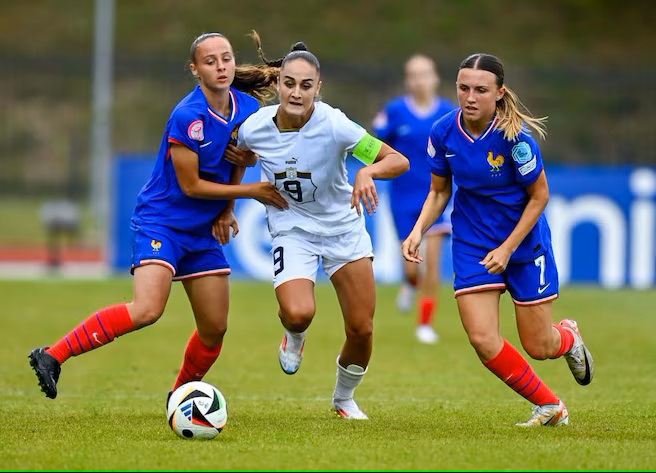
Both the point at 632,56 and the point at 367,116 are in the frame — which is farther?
the point at 632,56

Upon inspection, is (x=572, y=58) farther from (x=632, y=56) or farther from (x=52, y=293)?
(x=52, y=293)

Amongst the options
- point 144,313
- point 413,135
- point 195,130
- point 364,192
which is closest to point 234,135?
point 195,130

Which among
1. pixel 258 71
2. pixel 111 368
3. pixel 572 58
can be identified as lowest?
pixel 111 368

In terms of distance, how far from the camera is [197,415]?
20.7ft

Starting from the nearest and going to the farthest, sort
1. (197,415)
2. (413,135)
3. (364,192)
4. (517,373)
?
(197,415), (364,192), (517,373), (413,135)

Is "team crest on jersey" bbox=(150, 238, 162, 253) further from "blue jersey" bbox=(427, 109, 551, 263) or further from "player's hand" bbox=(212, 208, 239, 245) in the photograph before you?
"blue jersey" bbox=(427, 109, 551, 263)

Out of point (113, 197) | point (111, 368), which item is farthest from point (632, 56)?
point (111, 368)

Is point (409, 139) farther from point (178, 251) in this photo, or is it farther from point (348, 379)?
point (178, 251)

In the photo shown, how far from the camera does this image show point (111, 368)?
10.2 metres

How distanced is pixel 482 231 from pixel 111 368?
4.41 m

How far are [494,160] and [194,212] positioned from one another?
5.76ft

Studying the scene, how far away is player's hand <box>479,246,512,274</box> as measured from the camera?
6.61 meters

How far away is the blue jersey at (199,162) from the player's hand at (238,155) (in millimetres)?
41

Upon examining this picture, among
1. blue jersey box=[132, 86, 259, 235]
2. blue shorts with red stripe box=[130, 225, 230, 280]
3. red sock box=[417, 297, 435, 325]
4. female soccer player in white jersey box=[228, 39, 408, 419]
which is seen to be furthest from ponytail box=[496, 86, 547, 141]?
red sock box=[417, 297, 435, 325]
